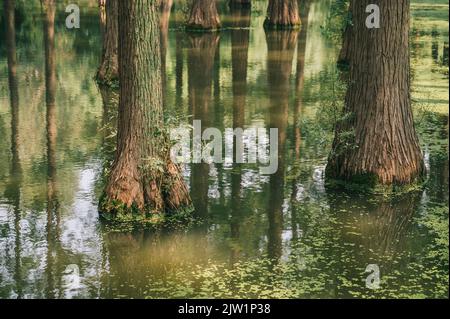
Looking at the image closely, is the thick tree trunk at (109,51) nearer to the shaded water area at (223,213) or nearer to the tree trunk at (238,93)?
the shaded water area at (223,213)

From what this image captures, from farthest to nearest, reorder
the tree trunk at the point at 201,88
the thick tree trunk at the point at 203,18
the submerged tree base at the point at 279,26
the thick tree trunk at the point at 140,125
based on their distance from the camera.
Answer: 1. the submerged tree base at the point at 279,26
2. the thick tree trunk at the point at 203,18
3. the tree trunk at the point at 201,88
4. the thick tree trunk at the point at 140,125

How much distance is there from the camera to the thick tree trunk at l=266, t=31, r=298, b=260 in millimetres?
9516

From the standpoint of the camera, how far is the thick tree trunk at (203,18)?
27.4m

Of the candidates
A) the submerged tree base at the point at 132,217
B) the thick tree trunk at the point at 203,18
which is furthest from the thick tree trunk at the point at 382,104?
the thick tree trunk at the point at 203,18

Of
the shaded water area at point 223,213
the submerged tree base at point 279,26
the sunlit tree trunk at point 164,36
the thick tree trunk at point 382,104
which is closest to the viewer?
the shaded water area at point 223,213

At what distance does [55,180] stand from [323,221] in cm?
361

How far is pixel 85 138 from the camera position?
13523 millimetres

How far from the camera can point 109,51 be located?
17.7m

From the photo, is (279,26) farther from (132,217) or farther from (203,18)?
(132,217)

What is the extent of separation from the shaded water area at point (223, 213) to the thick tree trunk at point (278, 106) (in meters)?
0.03

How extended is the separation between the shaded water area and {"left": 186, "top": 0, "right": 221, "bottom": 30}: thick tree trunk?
8926 millimetres

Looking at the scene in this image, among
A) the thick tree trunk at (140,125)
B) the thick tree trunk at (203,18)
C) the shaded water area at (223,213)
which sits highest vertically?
the thick tree trunk at (203,18)
